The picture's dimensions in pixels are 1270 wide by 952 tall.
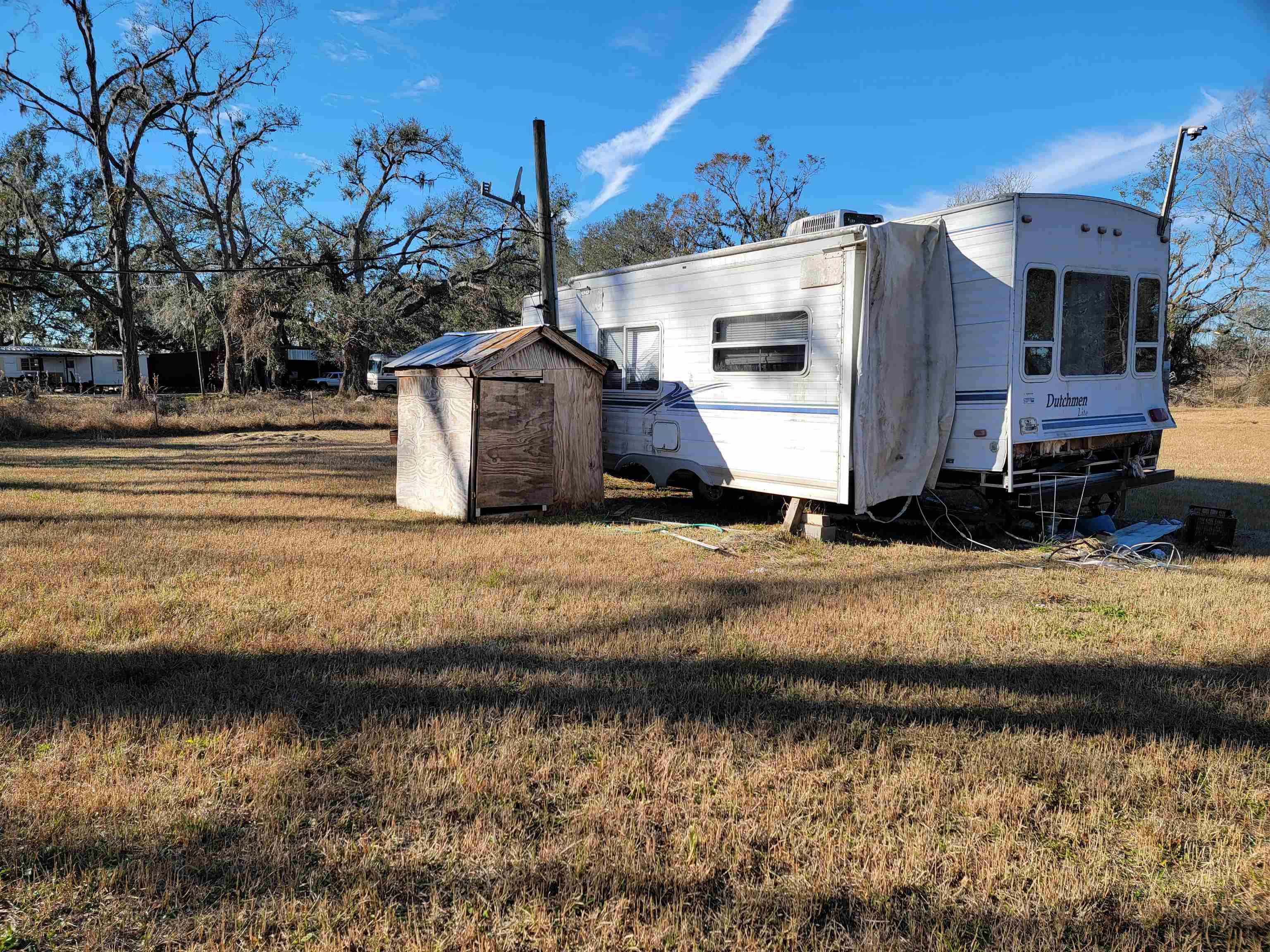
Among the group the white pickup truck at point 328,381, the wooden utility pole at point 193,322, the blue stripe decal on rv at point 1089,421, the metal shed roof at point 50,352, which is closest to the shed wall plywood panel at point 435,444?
the blue stripe decal on rv at point 1089,421

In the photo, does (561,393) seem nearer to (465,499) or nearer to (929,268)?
(465,499)

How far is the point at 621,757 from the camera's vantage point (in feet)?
11.6

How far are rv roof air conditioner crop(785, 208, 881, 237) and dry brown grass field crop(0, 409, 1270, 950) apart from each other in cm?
381

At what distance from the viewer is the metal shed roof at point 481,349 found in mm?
9141

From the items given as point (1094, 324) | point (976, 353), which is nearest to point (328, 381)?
point (976, 353)

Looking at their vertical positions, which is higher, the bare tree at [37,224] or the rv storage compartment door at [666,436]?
the bare tree at [37,224]

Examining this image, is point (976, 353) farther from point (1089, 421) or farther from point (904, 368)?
point (1089, 421)

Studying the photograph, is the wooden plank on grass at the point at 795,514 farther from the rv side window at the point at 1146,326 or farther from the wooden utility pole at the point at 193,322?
the wooden utility pole at the point at 193,322

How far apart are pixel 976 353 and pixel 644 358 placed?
13.7ft

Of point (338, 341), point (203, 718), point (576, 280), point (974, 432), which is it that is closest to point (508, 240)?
point (338, 341)

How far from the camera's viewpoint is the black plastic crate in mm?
8203

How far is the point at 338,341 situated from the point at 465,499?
2986 cm

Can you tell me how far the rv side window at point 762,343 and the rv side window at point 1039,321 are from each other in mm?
2040

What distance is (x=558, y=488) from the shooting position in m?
9.99
